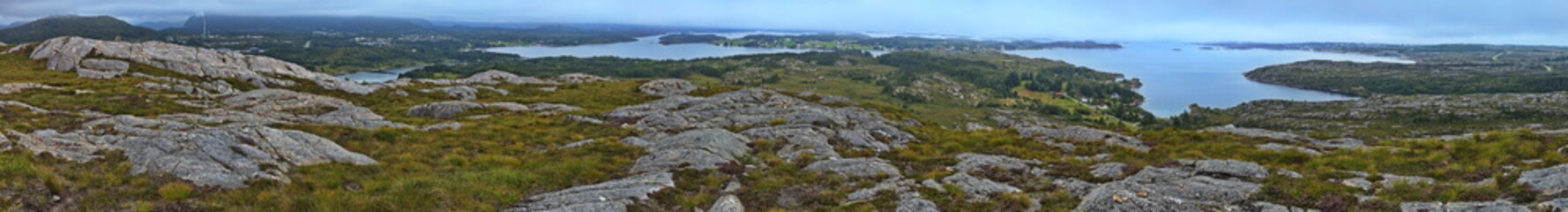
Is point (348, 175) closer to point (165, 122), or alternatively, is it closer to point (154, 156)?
point (154, 156)

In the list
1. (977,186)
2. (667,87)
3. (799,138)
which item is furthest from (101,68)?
(977,186)

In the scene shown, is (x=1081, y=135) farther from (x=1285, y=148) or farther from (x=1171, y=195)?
(x=1171, y=195)

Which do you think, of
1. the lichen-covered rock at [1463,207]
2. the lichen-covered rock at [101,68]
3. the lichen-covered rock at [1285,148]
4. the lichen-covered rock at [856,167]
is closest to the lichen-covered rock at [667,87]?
the lichen-covered rock at [101,68]

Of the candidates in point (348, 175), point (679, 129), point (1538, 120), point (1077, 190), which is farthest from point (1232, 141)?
point (1538, 120)

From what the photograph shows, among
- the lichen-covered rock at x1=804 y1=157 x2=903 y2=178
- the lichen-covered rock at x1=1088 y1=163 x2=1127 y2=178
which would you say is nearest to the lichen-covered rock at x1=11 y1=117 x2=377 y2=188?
the lichen-covered rock at x1=804 y1=157 x2=903 y2=178

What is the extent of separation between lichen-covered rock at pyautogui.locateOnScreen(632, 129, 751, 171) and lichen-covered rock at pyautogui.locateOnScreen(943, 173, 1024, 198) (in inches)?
375

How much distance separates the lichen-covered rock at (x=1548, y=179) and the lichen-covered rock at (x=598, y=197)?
897 inches

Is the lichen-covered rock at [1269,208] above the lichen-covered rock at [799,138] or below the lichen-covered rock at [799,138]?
above

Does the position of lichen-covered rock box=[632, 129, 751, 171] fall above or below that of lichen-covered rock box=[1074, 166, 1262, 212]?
below

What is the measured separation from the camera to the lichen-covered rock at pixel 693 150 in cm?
2656

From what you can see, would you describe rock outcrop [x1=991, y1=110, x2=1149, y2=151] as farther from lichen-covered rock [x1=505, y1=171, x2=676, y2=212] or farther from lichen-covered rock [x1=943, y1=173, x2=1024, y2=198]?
lichen-covered rock [x1=505, y1=171, x2=676, y2=212]

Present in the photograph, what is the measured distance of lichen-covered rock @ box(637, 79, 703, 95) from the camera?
98488 millimetres

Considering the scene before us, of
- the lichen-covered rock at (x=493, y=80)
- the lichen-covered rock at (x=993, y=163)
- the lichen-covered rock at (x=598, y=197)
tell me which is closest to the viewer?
the lichen-covered rock at (x=598, y=197)

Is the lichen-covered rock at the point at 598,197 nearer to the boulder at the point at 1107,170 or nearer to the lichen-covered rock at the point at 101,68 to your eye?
the boulder at the point at 1107,170
